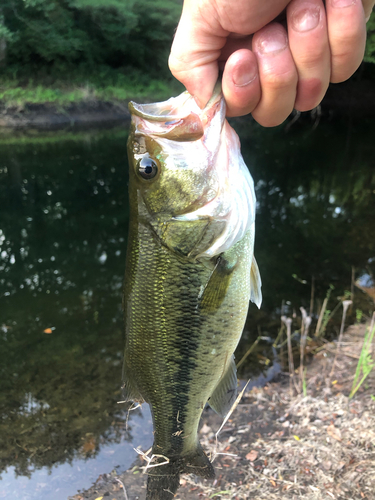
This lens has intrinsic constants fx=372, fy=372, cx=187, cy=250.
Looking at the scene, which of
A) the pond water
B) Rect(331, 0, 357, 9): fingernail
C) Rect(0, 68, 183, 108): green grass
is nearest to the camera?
Rect(331, 0, 357, 9): fingernail

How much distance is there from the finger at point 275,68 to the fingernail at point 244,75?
51 millimetres

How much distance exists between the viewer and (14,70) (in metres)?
24.5

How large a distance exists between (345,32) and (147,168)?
35.7 inches

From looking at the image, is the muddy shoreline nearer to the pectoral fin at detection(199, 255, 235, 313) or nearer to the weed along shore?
the weed along shore

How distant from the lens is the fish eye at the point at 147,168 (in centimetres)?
164

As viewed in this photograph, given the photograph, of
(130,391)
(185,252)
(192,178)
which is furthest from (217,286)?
(130,391)

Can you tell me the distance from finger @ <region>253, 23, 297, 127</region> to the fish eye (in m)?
0.52

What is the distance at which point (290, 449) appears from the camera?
338 cm

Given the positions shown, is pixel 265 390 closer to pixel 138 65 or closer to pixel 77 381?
pixel 77 381

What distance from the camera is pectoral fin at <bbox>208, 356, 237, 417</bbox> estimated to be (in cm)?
193

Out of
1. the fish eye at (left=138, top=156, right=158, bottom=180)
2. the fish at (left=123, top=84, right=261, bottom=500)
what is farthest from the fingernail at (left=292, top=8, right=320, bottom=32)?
the fish eye at (left=138, top=156, right=158, bottom=180)

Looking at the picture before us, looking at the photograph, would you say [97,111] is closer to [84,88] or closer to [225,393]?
[84,88]

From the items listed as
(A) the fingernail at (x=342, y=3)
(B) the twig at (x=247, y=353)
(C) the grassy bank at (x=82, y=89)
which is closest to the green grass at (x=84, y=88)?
(C) the grassy bank at (x=82, y=89)

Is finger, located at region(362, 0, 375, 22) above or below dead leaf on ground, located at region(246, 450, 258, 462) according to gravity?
above
